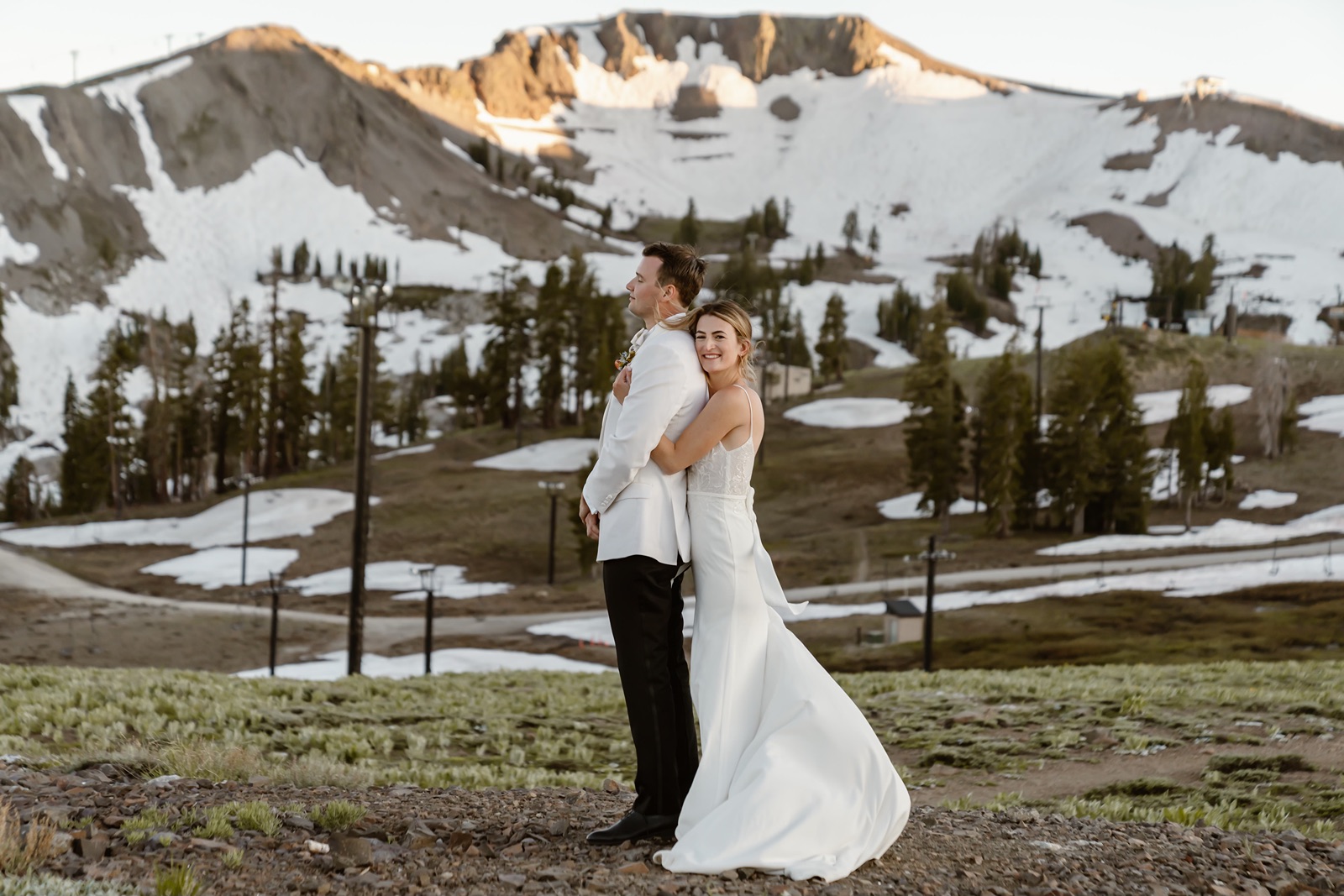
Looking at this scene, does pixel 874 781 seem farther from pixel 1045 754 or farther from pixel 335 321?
pixel 335 321

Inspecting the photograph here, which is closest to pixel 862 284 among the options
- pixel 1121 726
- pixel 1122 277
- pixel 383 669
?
pixel 1122 277

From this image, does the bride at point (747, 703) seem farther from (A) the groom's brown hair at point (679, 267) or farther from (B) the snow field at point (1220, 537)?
(B) the snow field at point (1220, 537)

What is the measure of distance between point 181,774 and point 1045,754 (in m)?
6.61

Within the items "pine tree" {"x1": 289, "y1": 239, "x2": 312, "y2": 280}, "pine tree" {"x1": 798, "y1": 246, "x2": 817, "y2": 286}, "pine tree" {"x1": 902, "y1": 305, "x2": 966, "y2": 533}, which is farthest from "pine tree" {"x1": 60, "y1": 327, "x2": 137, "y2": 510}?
"pine tree" {"x1": 798, "y1": 246, "x2": 817, "y2": 286}

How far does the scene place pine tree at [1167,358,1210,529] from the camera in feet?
178

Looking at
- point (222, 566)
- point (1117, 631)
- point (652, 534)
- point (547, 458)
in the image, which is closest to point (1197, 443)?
point (1117, 631)

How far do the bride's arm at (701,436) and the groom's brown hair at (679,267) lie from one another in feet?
1.97

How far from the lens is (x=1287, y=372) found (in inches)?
2854

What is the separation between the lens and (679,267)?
5246 mm

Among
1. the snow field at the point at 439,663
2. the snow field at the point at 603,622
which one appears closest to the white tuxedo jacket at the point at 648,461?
the snow field at the point at 439,663

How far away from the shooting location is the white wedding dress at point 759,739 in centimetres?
476

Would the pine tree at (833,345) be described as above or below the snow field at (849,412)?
above

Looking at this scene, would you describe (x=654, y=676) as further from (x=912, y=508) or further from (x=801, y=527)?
(x=912, y=508)

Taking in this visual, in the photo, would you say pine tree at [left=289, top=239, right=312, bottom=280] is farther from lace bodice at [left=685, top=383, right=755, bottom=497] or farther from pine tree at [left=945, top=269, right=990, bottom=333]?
lace bodice at [left=685, top=383, right=755, bottom=497]
